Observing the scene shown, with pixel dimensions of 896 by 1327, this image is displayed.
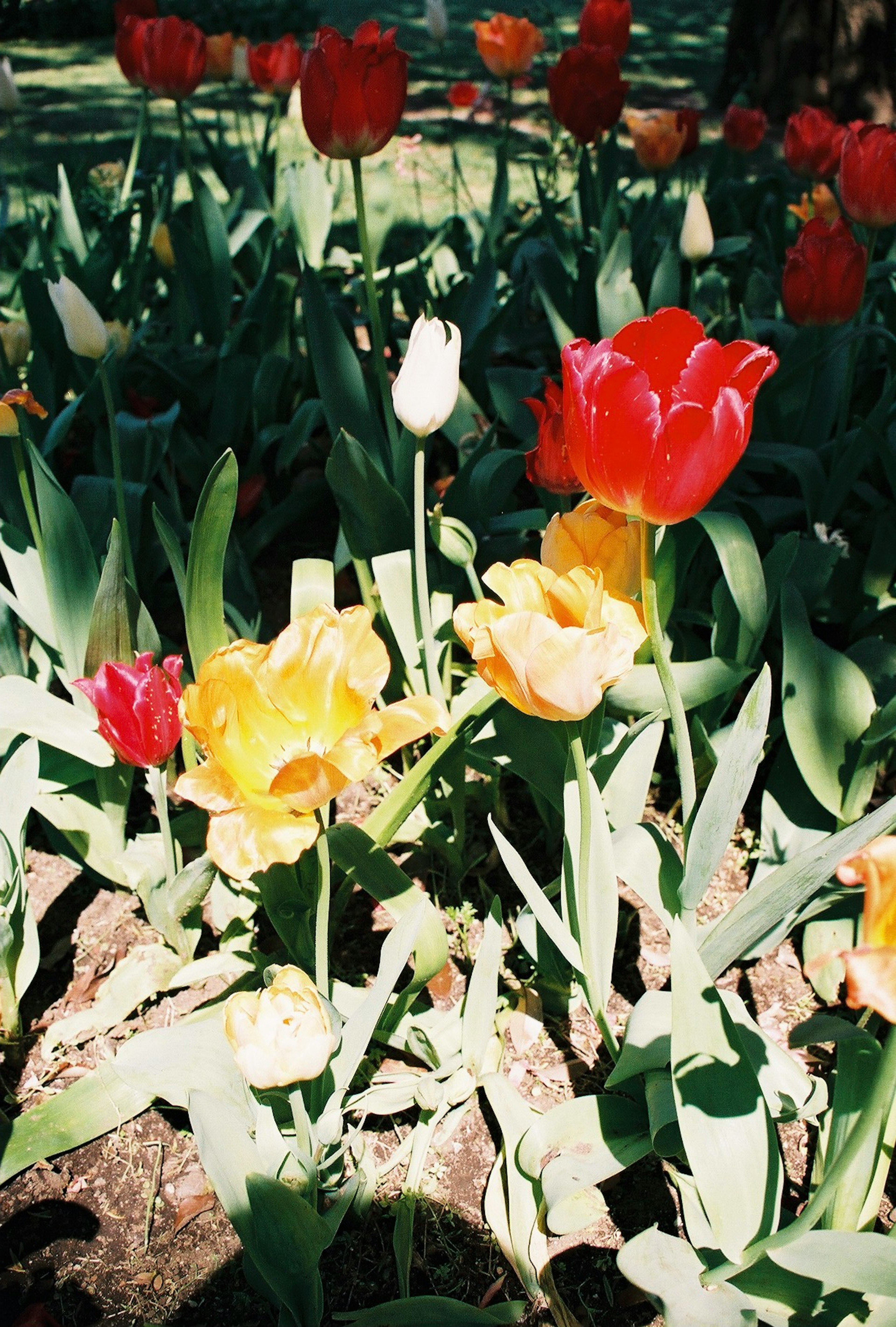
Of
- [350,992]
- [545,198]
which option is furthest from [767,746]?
[545,198]

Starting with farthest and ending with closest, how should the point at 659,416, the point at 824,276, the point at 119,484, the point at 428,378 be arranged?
the point at 824,276, the point at 119,484, the point at 428,378, the point at 659,416

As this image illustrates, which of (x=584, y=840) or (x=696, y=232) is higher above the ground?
(x=696, y=232)

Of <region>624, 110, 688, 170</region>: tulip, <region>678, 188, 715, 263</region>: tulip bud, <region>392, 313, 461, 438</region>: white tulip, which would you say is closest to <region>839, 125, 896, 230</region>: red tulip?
<region>678, 188, 715, 263</region>: tulip bud

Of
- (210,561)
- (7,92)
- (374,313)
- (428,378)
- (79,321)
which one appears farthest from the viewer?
(7,92)

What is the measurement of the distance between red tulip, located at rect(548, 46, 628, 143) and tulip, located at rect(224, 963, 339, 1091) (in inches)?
88.7

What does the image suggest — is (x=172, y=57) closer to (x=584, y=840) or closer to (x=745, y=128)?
(x=745, y=128)

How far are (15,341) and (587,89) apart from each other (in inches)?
56.6

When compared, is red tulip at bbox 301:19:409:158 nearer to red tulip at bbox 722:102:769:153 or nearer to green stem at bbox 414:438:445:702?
green stem at bbox 414:438:445:702

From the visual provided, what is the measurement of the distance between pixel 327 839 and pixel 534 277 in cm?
166

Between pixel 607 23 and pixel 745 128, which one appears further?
pixel 745 128

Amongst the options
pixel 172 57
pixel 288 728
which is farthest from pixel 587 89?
pixel 288 728

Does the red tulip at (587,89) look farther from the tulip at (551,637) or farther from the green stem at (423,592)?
the tulip at (551,637)

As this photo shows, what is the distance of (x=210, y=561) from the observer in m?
1.54

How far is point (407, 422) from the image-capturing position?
136 cm
